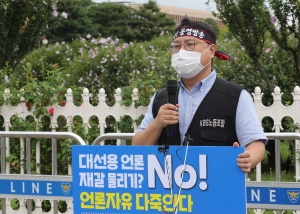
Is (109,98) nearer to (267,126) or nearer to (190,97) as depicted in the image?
(267,126)

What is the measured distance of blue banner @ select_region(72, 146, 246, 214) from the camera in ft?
10.2

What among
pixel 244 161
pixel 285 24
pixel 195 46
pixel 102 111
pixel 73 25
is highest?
pixel 73 25

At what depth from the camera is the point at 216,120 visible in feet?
10.5

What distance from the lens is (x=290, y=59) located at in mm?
9828

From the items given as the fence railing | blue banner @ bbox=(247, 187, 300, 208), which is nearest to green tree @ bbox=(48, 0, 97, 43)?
the fence railing

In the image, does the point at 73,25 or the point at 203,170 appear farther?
the point at 73,25

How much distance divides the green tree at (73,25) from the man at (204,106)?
148ft

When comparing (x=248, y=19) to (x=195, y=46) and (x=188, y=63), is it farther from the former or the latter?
(x=188, y=63)

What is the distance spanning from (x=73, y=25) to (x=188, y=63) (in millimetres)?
46494

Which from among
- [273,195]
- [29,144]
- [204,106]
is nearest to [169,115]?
[204,106]

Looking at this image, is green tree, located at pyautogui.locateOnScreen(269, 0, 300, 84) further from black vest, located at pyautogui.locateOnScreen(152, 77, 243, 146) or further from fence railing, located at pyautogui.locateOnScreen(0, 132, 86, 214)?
black vest, located at pyautogui.locateOnScreen(152, 77, 243, 146)

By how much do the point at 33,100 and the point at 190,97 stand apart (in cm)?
409

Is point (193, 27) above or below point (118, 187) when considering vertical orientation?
above

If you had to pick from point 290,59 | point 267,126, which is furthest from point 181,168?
point 290,59
